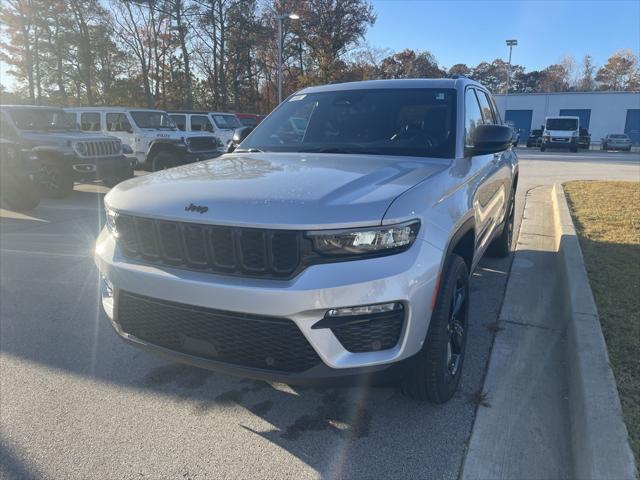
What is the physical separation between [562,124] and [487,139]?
31.5 metres

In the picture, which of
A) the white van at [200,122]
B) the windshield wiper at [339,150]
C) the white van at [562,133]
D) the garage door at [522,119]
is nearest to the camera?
the windshield wiper at [339,150]

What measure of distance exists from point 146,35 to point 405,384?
46.4m

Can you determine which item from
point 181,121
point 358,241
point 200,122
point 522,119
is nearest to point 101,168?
point 181,121

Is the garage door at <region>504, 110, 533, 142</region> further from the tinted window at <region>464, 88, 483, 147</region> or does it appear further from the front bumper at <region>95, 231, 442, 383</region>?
the front bumper at <region>95, 231, 442, 383</region>

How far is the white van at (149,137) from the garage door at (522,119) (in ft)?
137

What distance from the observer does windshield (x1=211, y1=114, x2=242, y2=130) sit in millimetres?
16719

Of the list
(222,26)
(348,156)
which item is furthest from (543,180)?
(222,26)

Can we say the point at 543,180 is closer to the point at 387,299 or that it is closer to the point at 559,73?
the point at 387,299

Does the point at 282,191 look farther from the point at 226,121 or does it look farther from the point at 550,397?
the point at 226,121

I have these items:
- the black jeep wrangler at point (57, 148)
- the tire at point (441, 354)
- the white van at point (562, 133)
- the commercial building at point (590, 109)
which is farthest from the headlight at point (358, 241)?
the commercial building at point (590, 109)

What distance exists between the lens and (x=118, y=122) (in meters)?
12.8

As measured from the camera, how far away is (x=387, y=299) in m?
2.03

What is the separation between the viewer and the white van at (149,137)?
1169cm

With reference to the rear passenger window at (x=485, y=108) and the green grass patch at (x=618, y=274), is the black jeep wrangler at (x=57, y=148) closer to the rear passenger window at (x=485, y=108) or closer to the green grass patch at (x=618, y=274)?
A: the rear passenger window at (x=485, y=108)
